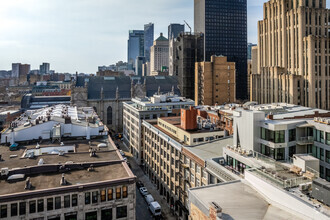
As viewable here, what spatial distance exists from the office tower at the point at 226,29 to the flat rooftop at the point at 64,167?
5914 inches

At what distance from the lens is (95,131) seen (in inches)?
2191

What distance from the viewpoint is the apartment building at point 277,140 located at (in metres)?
32.0

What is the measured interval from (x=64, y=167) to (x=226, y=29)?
6683 inches

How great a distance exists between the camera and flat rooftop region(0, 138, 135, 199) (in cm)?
3322

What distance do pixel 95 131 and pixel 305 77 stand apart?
7366 cm

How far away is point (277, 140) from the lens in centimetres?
3198

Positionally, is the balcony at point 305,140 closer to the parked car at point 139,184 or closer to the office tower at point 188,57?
the parked car at point 139,184

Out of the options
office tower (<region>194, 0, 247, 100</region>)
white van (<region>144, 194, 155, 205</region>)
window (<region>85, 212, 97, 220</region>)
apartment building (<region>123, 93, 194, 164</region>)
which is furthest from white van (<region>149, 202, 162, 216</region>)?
office tower (<region>194, 0, 247, 100</region>)

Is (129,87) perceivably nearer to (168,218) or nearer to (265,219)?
(168,218)

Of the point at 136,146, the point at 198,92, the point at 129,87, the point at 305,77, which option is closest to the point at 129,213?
the point at 136,146

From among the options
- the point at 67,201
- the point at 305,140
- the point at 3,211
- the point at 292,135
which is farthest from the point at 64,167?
the point at 305,140

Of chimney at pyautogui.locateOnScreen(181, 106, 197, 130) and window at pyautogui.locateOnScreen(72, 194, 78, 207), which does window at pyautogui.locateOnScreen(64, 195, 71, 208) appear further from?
chimney at pyautogui.locateOnScreen(181, 106, 197, 130)

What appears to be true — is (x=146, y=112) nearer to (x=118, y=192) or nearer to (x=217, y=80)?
(x=217, y=80)

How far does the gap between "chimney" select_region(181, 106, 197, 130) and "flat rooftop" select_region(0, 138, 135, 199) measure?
15999mm
